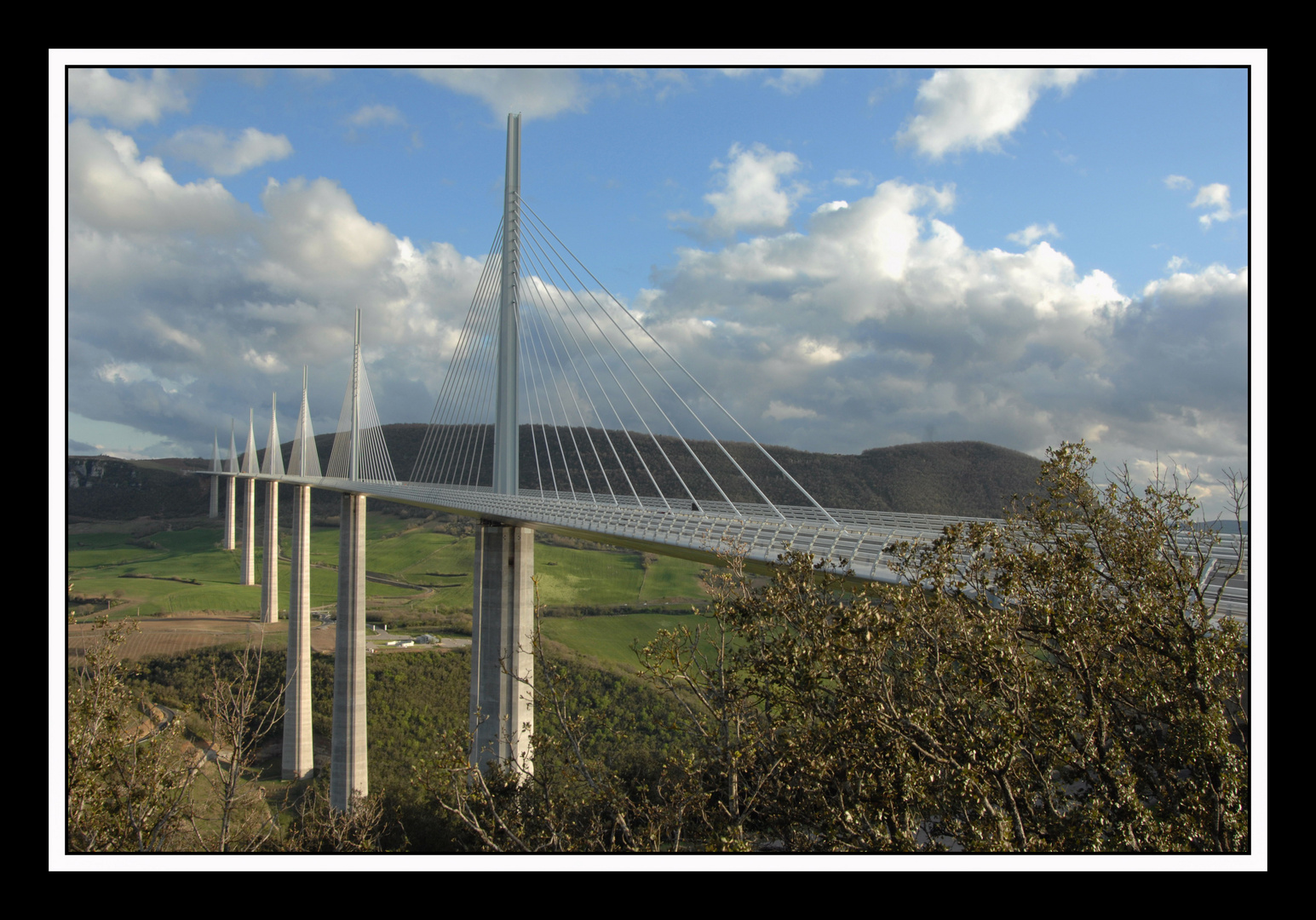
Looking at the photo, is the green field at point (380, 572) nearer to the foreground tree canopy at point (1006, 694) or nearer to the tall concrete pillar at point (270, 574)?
the tall concrete pillar at point (270, 574)

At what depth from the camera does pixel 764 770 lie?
5.18 meters

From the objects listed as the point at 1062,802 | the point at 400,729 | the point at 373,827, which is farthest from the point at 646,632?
the point at 1062,802

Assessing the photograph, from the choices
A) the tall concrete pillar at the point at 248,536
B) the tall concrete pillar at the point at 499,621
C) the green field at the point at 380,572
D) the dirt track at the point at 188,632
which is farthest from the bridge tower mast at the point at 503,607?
the tall concrete pillar at the point at 248,536

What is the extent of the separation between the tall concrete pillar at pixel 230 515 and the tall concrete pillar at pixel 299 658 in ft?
97.7

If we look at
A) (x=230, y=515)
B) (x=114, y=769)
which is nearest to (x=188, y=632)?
(x=230, y=515)

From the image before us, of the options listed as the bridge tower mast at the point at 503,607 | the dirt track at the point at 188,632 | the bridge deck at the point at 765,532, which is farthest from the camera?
the dirt track at the point at 188,632

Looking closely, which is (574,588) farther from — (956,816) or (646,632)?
(956,816)

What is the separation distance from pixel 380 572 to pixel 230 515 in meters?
13.2

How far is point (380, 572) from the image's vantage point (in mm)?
62344

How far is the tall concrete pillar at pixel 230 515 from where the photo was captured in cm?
6074

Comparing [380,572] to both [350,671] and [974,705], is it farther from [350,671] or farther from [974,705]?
[974,705]
